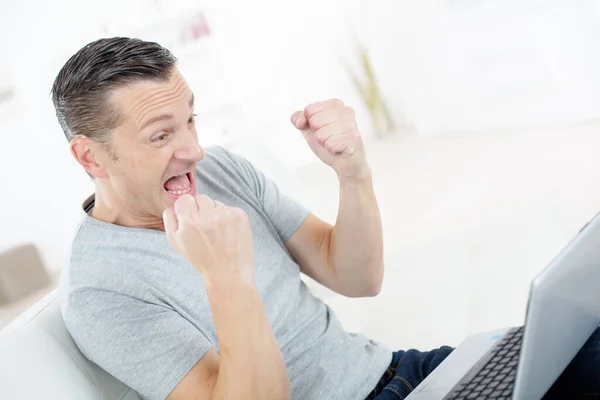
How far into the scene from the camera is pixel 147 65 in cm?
140

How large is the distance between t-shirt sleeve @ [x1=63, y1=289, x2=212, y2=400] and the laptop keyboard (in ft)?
1.44

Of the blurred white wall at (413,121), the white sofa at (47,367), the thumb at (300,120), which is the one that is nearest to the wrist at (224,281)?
the white sofa at (47,367)

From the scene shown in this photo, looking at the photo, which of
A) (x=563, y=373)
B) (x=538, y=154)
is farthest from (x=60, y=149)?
(x=563, y=373)

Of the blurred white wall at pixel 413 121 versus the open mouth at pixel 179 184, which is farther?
the blurred white wall at pixel 413 121

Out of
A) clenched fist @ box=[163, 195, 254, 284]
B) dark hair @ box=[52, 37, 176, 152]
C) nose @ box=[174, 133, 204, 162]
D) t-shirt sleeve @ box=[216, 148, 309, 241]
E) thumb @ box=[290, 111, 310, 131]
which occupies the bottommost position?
t-shirt sleeve @ box=[216, 148, 309, 241]

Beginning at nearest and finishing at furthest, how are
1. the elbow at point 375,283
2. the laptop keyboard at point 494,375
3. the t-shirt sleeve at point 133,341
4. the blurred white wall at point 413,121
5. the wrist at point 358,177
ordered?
the laptop keyboard at point 494,375, the t-shirt sleeve at point 133,341, the wrist at point 358,177, the elbow at point 375,283, the blurred white wall at point 413,121

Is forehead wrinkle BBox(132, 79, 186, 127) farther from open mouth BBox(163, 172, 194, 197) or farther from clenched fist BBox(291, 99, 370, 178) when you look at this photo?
clenched fist BBox(291, 99, 370, 178)

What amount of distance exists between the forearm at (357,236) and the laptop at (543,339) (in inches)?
13.1

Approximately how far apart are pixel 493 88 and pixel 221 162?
3.51m

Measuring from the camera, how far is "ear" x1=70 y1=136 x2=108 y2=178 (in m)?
1.42

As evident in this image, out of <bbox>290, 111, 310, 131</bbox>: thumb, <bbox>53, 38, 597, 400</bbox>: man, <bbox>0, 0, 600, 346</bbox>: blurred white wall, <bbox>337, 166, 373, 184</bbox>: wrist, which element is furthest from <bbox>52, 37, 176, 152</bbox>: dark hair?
<bbox>0, 0, 600, 346</bbox>: blurred white wall

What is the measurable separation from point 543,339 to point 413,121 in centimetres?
486

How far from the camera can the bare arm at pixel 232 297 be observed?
1.14 meters

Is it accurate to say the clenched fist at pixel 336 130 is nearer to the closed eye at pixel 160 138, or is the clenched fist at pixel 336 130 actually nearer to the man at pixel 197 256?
the man at pixel 197 256
